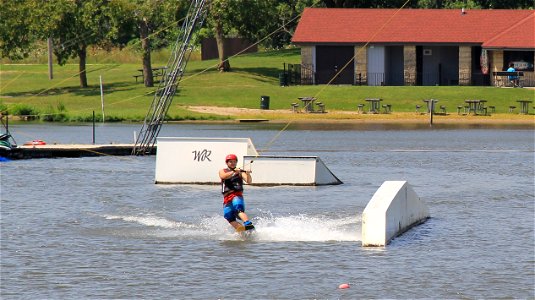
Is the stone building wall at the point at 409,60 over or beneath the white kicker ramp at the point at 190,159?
over

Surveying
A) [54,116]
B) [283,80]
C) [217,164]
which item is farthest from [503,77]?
[217,164]

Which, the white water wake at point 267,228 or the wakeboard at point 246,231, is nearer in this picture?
the wakeboard at point 246,231

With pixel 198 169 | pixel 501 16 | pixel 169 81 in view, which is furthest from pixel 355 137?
pixel 501 16

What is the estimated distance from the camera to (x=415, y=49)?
8544 cm

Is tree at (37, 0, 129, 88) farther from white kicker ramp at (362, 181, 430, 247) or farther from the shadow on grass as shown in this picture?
white kicker ramp at (362, 181, 430, 247)

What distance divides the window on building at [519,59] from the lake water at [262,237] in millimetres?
33197

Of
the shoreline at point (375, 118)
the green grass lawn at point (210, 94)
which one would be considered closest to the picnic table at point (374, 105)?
the shoreline at point (375, 118)

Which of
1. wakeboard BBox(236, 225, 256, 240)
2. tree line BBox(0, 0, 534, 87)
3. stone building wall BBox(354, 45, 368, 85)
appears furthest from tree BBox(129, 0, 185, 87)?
wakeboard BBox(236, 225, 256, 240)

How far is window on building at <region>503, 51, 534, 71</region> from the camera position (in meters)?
82.5

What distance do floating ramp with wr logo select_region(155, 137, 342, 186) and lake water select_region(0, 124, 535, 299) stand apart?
1.75 feet

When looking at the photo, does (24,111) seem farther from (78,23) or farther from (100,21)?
(100,21)

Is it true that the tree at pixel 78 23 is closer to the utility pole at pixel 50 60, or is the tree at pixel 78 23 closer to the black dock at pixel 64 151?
the utility pole at pixel 50 60

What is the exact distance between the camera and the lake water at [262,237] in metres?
23.4

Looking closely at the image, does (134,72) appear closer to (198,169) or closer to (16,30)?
(16,30)
